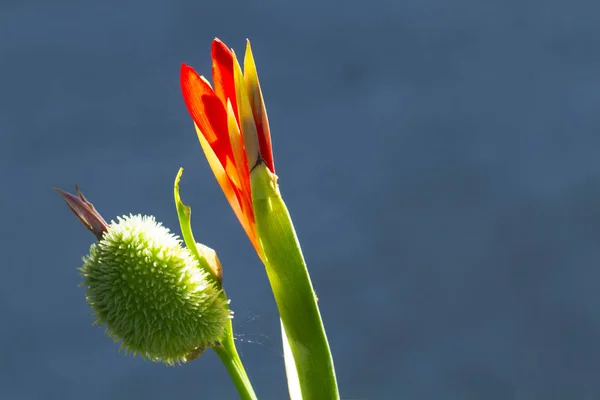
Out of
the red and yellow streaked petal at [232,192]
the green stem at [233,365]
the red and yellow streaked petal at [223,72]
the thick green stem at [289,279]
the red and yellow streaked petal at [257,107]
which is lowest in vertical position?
the green stem at [233,365]

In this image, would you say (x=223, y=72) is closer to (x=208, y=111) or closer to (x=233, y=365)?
(x=208, y=111)

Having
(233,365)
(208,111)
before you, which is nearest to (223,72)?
(208,111)

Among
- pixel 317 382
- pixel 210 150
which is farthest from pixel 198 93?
pixel 317 382

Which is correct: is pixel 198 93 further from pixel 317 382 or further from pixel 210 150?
pixel 317 382
